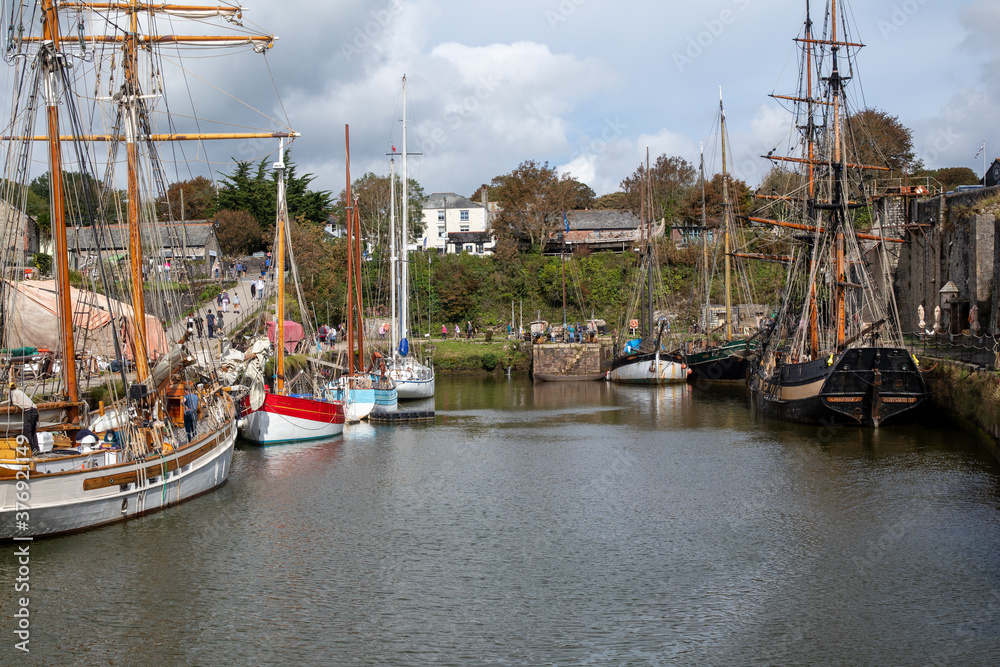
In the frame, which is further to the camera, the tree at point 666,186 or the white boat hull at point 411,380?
the tree at point 666,186

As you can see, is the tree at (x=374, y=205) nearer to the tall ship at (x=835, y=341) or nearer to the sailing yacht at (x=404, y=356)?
the sailing yacht at (x=404, y=356)

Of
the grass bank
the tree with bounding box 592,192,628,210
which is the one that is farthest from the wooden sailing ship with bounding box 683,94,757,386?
the tree with bounding box 592,192,628,210

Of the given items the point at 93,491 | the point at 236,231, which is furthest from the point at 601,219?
the point at 93,491

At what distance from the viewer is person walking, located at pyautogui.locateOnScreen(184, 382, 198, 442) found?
20297 mm

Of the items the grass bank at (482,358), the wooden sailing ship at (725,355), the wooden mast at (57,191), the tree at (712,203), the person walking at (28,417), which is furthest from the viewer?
the tree at (712,203)

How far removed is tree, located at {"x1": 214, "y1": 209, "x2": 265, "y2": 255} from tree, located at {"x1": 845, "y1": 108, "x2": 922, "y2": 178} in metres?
47.7

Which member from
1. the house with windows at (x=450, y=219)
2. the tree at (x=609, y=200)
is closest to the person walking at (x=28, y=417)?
the house with windows at (x=450, y=219)

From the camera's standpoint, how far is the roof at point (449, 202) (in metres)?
94.6

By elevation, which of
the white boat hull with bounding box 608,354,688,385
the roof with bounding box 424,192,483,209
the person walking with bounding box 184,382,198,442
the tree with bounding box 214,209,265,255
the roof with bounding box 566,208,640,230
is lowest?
the white boat hull with bounding box 608,354,688,385

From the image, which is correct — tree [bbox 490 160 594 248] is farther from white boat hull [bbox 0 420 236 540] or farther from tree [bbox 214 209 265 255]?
white boat hull [bbox 0 420 236 540]

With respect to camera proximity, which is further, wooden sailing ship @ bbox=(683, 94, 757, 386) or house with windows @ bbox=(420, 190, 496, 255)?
house with windows @ bbox=(420, 190, 496, 255)

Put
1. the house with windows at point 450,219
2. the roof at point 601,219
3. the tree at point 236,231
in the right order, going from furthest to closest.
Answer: the house with windows at point 450,219, the roof at point 601,219, the tree at point 236,231

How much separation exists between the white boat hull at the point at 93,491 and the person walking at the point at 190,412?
3.21ft

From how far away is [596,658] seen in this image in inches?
445
